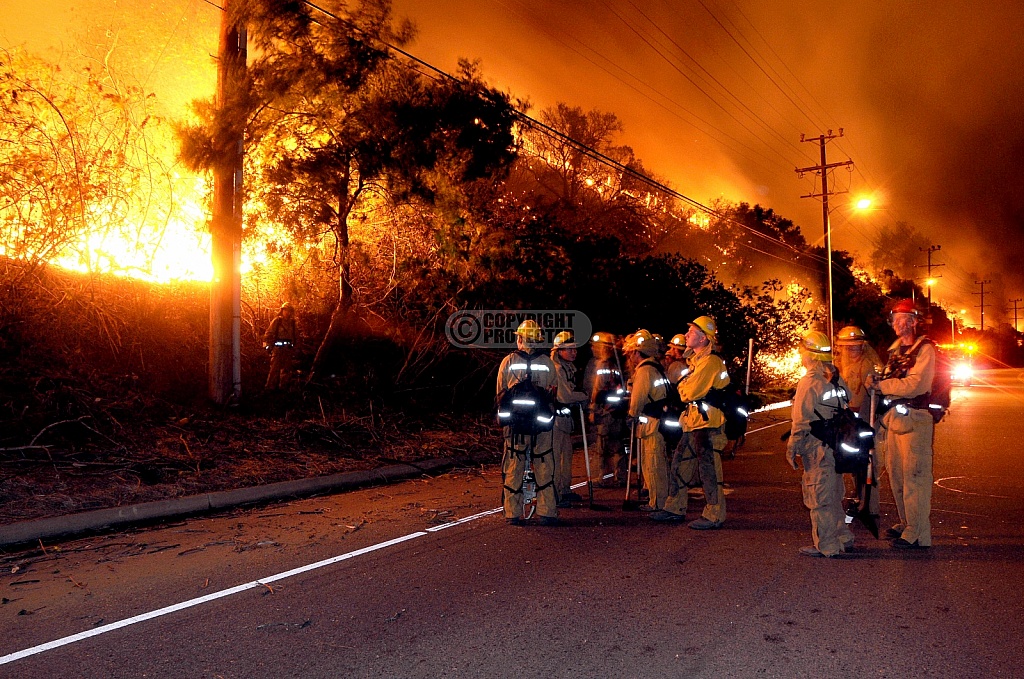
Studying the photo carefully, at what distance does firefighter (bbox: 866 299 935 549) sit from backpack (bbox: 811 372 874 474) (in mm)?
517

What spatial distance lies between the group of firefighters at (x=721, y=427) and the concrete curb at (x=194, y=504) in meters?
2.95

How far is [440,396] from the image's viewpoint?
54.9 feet

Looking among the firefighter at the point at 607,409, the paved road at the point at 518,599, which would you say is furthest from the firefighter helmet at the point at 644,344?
the paved road at the point at 518,599

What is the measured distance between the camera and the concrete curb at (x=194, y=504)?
716 centimetres

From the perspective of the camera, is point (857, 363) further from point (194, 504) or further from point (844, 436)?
point (194, 504)

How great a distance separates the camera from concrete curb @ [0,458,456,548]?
7156mm

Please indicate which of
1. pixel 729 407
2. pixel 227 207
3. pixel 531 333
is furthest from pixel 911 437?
pixel 227 207

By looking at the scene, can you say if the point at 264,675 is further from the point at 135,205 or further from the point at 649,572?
the point at 135,205

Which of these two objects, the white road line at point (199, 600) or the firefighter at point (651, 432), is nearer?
the white road line at point (199, 600)

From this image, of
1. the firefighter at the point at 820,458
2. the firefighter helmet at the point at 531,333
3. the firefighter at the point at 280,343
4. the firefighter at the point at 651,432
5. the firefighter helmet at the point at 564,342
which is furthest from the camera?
the firefighter at the point at 280,343

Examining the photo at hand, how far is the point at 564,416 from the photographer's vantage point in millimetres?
8156

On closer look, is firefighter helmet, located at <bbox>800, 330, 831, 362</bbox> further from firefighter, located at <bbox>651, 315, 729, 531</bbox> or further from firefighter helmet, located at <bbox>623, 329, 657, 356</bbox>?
firefighter helmet, located at <bbox>623, 329, 657, 356</bbox>

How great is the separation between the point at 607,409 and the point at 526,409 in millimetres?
2417

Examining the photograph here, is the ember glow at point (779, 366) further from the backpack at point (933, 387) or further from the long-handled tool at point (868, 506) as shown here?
the backpack at point (933, 387)
